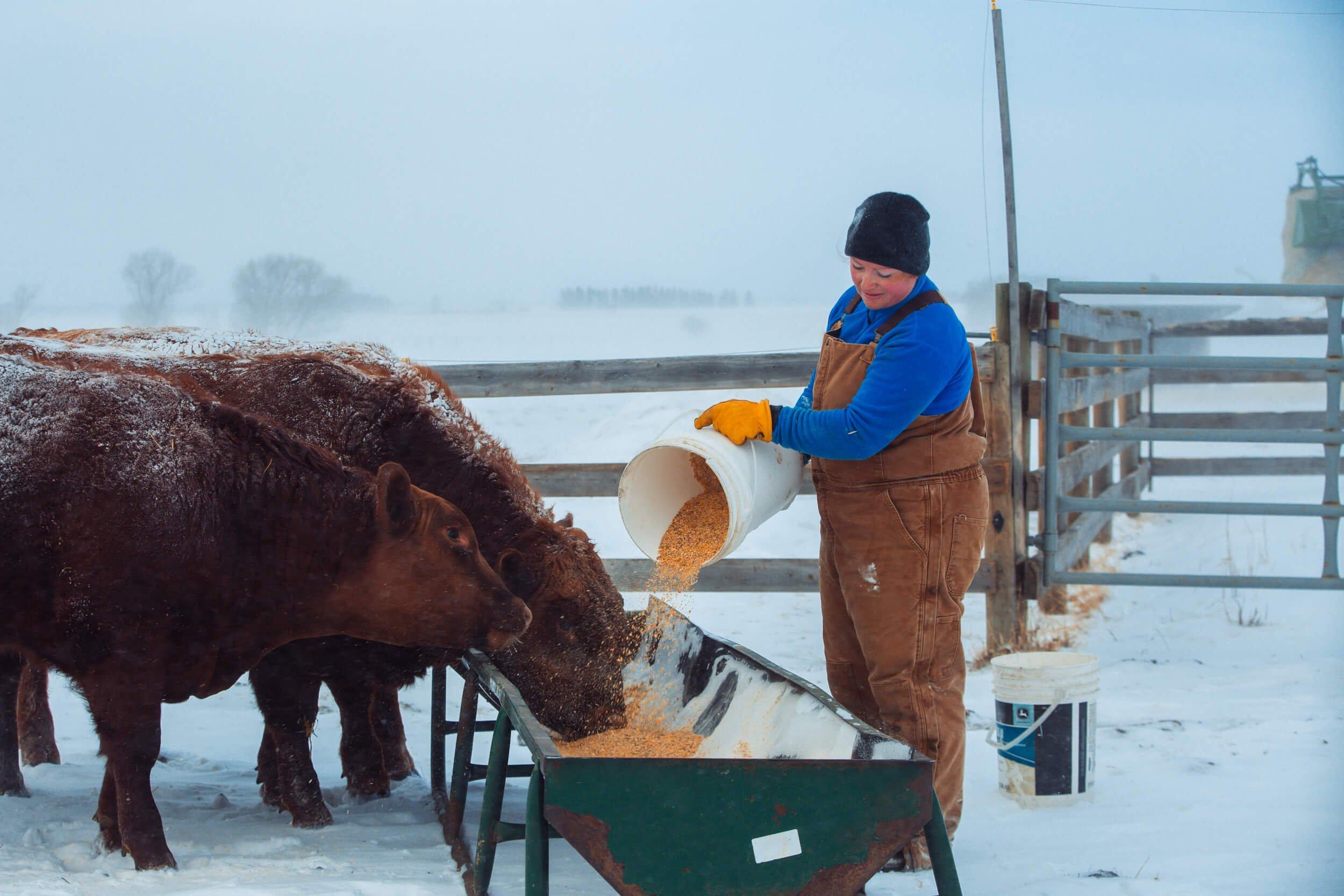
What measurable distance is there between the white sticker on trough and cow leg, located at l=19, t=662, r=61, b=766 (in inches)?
136

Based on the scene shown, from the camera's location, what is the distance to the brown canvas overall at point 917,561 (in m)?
3.30

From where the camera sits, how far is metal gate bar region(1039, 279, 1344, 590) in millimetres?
5508

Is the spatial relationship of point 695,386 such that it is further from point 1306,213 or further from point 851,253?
point 1306,213

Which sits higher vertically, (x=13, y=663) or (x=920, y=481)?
(x=920, y=481)

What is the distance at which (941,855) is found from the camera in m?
2.52

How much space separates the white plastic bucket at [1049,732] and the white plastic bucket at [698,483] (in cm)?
110

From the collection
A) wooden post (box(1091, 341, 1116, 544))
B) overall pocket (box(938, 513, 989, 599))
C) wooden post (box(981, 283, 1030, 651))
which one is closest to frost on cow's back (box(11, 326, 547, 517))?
overall pocket (box(938, 513, 989, 599))

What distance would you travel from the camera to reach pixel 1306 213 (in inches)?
504

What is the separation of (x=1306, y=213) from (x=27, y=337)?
13280 mm

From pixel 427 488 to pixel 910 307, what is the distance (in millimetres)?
1825

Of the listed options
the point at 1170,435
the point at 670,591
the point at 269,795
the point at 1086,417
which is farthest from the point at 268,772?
the point at 1086,417

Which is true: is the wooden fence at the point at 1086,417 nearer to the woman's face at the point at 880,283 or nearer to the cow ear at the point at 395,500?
the woman's face at the point at 880,283

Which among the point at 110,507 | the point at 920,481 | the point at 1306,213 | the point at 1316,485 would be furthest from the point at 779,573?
the point at 1306,213

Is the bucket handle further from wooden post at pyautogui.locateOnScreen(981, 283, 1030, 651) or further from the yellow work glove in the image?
wooden post at pyautogui.locateOnScreen(981, 283, 1030, 651)
